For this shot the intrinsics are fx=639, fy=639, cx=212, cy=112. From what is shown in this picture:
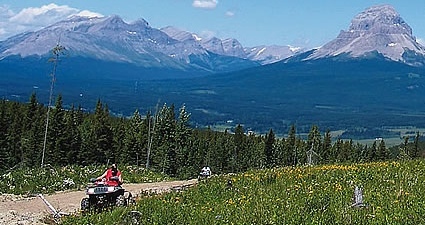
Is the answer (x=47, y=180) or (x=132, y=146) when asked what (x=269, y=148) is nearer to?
(x=132, y=146)

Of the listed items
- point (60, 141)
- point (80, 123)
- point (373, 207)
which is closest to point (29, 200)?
point (373, 207)

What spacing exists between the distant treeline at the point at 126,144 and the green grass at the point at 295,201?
46357mm

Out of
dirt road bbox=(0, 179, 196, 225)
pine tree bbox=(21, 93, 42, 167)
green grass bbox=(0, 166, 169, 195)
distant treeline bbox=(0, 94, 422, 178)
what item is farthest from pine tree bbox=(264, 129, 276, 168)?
dirt road bbox=(0, 179, 196, 225)

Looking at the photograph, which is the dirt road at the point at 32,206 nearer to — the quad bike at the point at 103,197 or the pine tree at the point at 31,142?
the quad bike at the point at 103,197

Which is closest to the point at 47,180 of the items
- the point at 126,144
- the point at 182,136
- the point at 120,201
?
the point at 120,201

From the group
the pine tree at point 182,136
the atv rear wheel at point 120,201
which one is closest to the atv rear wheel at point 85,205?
the atv rear wheel at point 120,201

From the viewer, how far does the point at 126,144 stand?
86625 millimetres

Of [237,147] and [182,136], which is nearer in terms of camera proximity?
[182,136]

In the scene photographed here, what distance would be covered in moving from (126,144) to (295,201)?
230 feet

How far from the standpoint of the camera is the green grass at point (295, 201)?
15719 mm

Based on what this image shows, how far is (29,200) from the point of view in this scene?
86.9 feet

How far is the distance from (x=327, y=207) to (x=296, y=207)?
82cm

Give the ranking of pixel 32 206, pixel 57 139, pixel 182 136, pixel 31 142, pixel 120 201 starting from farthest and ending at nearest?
1. pixel 182 136
2. pixel 57 139
3. pixel 31 142
4. pixel 32 206
5. pixel 120 201

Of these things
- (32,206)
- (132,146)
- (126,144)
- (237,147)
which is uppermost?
(32,206)
